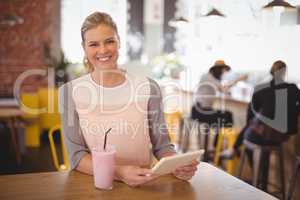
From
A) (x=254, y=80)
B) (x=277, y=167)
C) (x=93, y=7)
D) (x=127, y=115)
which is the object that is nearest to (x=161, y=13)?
(x=93, y=7)

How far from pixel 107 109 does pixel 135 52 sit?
5920mm

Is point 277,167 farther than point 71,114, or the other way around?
point 277,167

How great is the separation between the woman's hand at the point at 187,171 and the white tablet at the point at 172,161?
0.25 feet

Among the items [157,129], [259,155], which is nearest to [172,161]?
[157,129]

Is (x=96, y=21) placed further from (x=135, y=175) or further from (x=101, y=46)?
(x=135, y=175)

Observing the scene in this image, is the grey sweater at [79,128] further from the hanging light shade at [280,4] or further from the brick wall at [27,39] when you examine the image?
the brick wall at [27,39]

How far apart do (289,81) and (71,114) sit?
1682 millimetres

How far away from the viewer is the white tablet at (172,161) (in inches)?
49.6

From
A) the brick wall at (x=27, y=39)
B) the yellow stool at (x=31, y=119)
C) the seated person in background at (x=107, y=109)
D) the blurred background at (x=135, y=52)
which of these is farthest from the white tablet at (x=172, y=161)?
the brick wall at (x=27, y=39)

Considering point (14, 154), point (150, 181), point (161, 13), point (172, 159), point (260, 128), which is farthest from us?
point (161, 13)

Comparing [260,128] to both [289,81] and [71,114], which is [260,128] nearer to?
[289,81]

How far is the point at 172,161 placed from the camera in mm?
1280

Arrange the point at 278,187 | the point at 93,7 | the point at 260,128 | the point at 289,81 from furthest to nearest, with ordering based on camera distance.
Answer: the point at 93,7 < the point at 278,187 < the point at 260,128 < the point at 289,81

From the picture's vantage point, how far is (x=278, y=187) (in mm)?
3342
